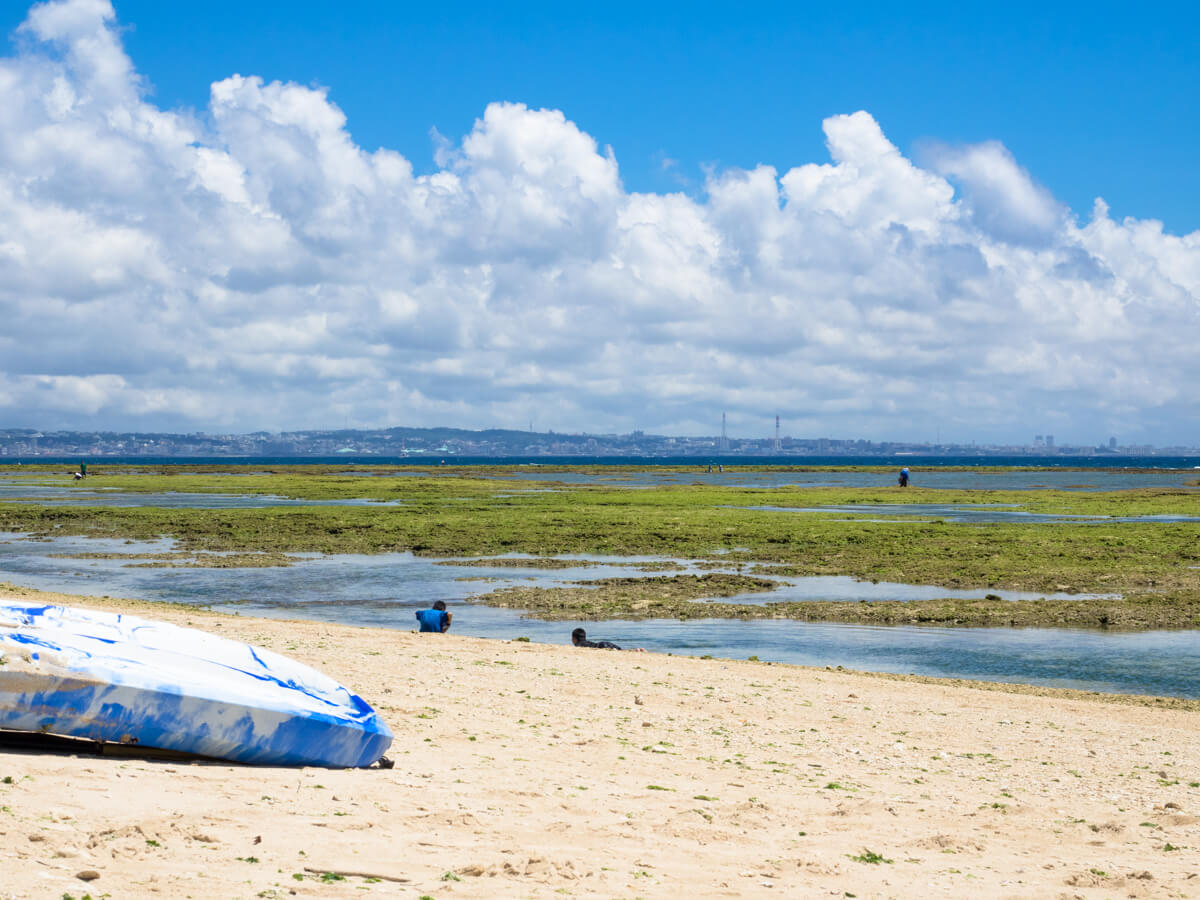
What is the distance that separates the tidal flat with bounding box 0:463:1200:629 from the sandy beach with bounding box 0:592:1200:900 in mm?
12191

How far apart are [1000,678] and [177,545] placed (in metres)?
36.8

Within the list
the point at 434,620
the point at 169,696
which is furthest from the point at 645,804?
the point at 434,620

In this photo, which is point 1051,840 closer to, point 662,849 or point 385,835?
point 662,849

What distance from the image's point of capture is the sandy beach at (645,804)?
8203 millimetres

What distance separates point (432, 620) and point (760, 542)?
26310 millimetres

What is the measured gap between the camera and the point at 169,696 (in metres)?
10.7

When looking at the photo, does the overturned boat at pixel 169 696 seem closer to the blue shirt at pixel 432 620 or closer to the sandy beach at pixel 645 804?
the sandy beach at pixel 645 804

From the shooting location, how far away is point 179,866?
786 cm

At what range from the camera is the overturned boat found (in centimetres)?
1044

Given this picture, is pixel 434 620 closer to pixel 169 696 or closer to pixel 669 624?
pixel 669 624

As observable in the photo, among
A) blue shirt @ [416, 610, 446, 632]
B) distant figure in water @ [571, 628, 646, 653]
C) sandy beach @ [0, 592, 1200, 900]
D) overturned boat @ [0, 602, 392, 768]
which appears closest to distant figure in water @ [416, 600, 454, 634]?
blue shirt @ [416, 610, 446, 632]

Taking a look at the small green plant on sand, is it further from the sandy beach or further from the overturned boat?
the overturned boat

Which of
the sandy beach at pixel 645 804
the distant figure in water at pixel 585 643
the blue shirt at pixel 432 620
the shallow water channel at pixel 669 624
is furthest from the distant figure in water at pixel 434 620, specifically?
the sandy beach at pixel 645 804

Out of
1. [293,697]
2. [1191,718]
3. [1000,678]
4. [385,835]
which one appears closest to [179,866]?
[385,835]
